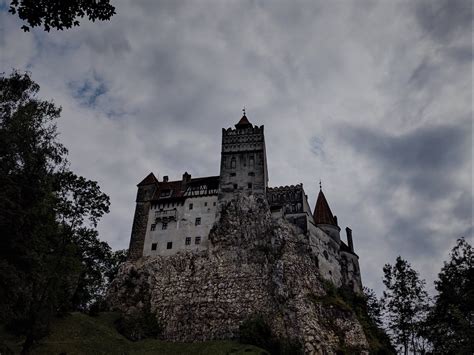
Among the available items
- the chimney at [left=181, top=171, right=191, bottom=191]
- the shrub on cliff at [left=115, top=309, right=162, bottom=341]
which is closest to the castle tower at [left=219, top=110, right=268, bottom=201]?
the chimney at [left=181, top=171, right=191, bottom=191]

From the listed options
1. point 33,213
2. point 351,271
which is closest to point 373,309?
point 351,271

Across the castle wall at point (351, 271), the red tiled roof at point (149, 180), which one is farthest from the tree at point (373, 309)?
the red tiled roof at point (149, 180)

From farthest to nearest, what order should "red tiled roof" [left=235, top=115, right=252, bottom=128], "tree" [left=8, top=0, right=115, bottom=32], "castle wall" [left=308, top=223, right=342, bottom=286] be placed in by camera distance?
"red tiled roof" [left=235, top=115, right=252, bottom=128], "castle wall" [left=308, top=223, right=342, bottom=286], "tree" [left=8, top=0, right=115, bottom=32]

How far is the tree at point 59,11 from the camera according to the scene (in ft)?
35.8

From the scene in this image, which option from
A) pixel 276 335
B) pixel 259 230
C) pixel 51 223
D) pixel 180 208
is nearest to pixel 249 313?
pixel 276 335

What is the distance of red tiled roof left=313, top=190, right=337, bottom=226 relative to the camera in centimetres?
5897

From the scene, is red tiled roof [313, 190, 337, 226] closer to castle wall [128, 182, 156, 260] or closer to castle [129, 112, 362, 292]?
castle [129, 112, 362, 292]

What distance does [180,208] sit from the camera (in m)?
57.1

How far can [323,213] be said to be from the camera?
196ft

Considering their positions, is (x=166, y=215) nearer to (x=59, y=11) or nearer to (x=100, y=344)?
(x=100, y=344)

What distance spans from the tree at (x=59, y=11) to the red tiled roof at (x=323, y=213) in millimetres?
51181

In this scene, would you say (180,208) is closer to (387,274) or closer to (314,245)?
(314,245)

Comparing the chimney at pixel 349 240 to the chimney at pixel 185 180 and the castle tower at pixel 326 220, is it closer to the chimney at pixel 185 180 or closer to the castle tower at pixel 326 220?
the castle tower at pixel 326 220

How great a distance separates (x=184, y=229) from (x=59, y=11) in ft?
150
